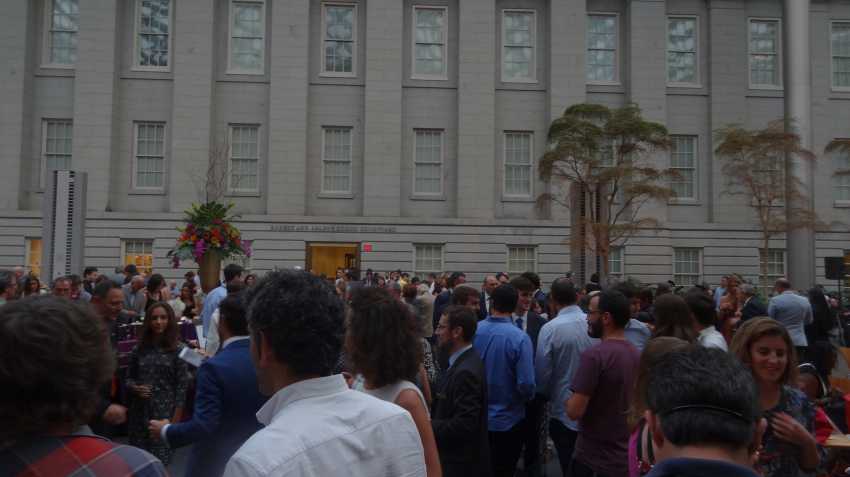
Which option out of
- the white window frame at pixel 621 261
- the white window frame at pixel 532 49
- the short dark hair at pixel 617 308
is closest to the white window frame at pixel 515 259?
the white window frame at pixel 621 261

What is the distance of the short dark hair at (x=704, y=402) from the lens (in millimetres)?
1869

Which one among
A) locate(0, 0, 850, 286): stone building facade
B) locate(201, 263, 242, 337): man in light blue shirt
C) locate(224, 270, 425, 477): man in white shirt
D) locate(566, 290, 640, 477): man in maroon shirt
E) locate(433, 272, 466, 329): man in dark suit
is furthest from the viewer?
locate(0, 0, 850, 286): stone building facade

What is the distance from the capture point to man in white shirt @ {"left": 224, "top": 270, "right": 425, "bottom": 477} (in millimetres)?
2129

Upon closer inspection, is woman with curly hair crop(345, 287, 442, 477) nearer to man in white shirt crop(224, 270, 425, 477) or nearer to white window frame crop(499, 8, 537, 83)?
man in white shirt crop(224, 270, 425, 477)

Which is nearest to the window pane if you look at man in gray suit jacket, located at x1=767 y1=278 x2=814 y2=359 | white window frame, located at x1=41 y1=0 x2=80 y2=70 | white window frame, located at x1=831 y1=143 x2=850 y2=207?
white window frame, located at x1=41 y1=0 x2=80 y2=70

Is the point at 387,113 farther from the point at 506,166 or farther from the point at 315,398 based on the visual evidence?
the point at 315,398

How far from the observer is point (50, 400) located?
1.89 meters

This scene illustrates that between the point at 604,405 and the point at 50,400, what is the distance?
3.92 meters

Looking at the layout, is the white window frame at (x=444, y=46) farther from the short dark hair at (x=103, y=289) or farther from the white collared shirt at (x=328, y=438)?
the white collared shirt at (x=328, y=438)

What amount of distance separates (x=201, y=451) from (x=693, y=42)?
30.1 meters

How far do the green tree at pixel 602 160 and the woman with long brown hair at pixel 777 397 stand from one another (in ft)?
66.3

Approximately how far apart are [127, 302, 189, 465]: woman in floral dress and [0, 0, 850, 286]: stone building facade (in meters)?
21.4

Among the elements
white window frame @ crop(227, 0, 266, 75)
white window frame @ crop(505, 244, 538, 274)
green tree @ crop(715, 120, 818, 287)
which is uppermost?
white window frame @ crop(227, 0, 266, 75)

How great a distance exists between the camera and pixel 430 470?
10.6 ft
